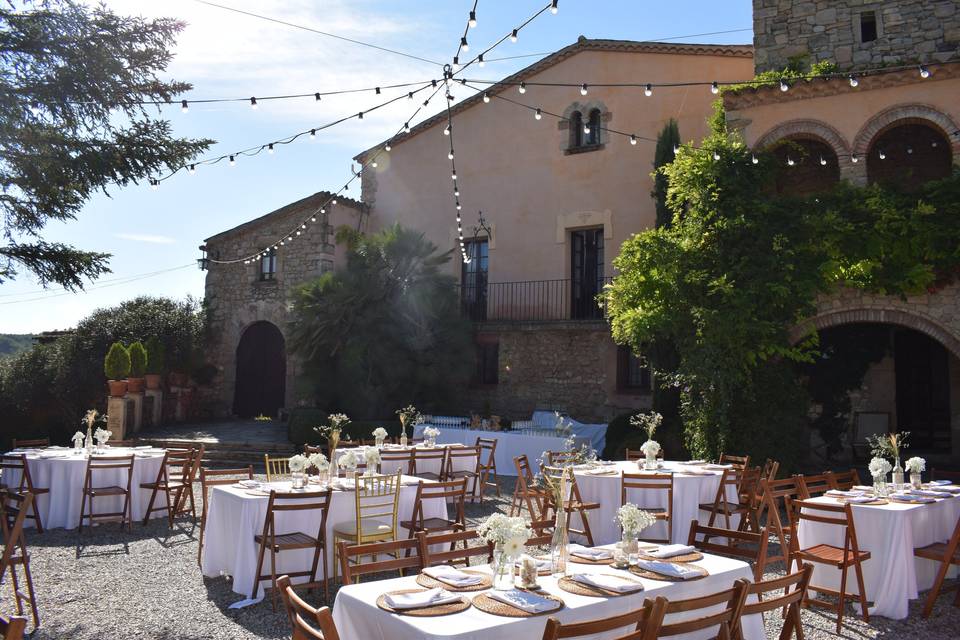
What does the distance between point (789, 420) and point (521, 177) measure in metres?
8.20

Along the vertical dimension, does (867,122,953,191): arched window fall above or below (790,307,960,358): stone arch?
above

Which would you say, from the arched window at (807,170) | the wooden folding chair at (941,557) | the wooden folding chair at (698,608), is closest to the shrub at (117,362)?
the arched window at (807,170)

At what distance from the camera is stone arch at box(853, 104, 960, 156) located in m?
9.14

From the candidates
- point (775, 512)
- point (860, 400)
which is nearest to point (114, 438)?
point (775, 512)

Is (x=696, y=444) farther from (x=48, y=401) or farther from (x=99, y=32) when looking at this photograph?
(x=48, y=401)

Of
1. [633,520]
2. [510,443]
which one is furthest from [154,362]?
[633,520]

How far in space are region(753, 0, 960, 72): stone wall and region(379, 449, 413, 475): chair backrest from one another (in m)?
7.56

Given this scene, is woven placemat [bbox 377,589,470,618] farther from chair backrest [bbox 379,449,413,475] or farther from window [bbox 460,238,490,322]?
window [bbox 460,238,490,322]

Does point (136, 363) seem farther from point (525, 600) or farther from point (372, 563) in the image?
point (525, 600)

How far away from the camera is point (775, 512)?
17.7 feet

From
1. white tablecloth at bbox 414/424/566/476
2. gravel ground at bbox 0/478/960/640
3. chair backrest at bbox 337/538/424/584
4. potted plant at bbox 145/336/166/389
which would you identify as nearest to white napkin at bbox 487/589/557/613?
chair backrest at bbox 337/538/424/584

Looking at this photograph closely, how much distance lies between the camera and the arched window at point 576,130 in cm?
1516

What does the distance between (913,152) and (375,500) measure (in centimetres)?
917

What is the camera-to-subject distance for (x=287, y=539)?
531cm
